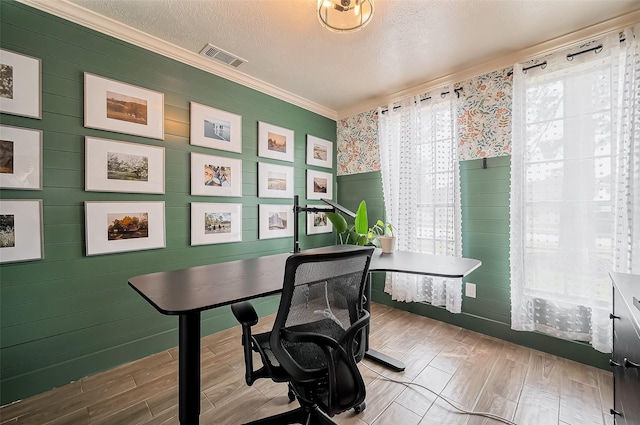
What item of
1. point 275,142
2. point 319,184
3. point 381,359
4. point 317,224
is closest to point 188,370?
point 381,359

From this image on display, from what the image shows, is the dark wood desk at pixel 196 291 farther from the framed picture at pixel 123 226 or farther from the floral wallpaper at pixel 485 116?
the floral wallpaper at pixel 485 116

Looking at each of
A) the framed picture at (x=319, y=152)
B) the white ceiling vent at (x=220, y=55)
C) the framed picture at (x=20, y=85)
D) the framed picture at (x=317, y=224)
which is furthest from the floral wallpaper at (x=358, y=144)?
the framed picture at (x=20, y=85)

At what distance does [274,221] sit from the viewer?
2979 millimetres

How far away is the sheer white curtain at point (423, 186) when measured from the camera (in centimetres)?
258

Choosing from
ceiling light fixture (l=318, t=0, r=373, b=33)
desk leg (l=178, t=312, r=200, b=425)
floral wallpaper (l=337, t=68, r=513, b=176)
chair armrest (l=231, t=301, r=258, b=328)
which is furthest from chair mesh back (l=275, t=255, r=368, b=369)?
floral wallpaper (l=337, t=68, r=513, b=176)

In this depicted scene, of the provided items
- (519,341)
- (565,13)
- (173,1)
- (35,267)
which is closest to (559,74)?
(565,13)

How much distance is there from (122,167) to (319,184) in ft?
6.97

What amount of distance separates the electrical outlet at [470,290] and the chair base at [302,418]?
1911 mm

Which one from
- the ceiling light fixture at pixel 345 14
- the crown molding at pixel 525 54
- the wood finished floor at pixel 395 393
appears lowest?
the wood finished floor at pixel 395 393

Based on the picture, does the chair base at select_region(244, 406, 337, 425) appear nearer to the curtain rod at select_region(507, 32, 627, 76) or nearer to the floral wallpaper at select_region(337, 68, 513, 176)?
the floral wallpaper at select_region(337, 68, 513, 176)

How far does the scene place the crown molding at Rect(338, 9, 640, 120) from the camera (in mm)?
1840

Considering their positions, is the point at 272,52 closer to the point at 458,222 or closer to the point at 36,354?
the point at 458,222

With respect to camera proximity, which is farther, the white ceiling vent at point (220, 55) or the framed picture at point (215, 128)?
the framed picture at point (215, 128)

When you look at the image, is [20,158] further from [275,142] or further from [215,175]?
[275,142]
